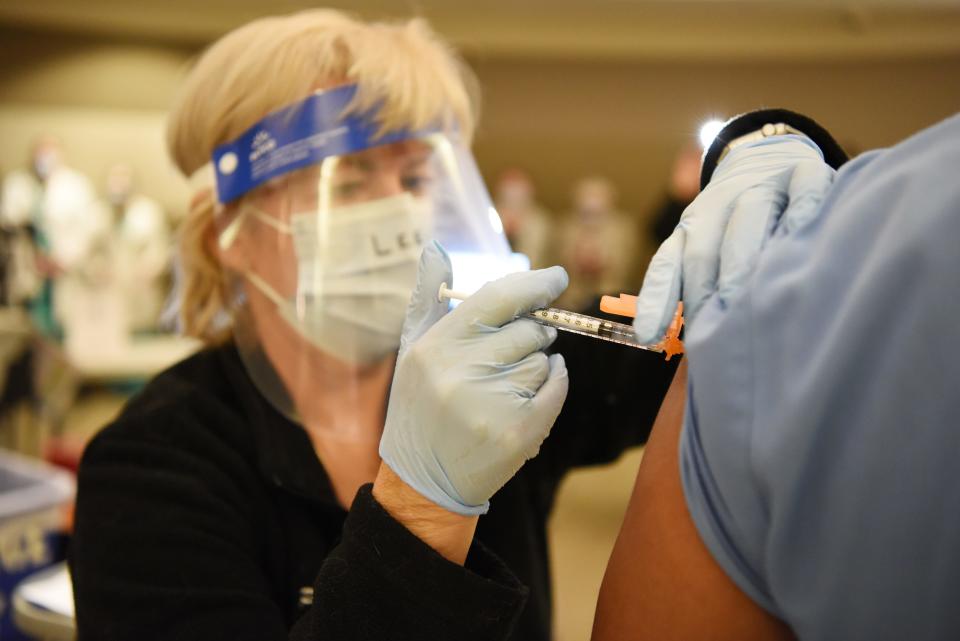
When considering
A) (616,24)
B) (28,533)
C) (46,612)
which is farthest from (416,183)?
(28,533)

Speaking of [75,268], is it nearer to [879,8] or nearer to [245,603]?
[245,603]

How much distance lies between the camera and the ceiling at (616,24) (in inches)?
31.6

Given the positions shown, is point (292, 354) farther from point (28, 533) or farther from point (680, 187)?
point (28, 533)

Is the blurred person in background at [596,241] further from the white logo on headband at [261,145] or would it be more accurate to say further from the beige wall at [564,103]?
the white logo on headband at [261,145]

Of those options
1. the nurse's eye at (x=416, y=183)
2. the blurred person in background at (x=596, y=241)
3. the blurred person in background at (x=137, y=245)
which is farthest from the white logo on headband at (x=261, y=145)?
the blurred person in background at (x=137, y=245)

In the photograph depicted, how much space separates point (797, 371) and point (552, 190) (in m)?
3.19

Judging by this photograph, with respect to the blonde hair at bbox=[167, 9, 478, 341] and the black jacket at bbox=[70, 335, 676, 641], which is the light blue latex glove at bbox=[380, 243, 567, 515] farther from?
the blonde hair at bbox=[167, 9, 478, 341]

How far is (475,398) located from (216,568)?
18.6 inches

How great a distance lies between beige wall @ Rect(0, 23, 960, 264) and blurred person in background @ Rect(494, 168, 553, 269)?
0.28 feet

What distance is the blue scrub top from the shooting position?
419mm

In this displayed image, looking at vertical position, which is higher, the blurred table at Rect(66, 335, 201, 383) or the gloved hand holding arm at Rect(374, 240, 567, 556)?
the gloved hand holding arm at Rect(374, 240, 567, 556)

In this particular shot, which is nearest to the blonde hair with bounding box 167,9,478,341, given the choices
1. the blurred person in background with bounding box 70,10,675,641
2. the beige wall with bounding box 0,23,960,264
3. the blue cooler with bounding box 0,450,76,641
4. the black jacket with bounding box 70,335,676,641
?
the blurred person in background with bounding box 70,10,675,641

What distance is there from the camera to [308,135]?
1023mm

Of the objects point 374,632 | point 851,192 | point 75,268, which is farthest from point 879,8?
point 75,268
